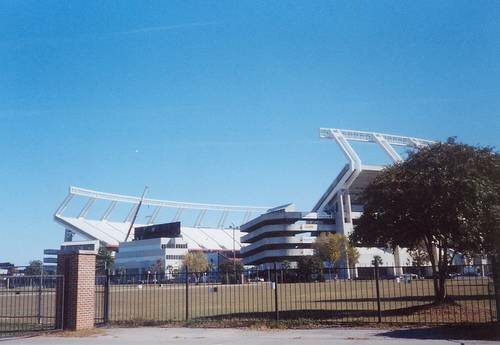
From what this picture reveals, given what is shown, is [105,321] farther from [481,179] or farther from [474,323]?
[481,179]

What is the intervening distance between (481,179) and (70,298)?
16.4m

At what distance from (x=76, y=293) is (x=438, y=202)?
1405cm

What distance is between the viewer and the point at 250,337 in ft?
53.2

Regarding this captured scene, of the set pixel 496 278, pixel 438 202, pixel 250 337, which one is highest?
pixel 438 202

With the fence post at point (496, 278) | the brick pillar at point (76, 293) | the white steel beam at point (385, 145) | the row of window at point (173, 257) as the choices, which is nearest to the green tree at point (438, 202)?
the fence post at point (496, 278)

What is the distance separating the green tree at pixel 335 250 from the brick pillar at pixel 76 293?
297 feet

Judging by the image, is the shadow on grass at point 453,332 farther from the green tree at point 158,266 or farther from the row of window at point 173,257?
the row of window at point 173,257

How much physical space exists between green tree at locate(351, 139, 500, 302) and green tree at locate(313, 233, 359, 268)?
84.9 meters

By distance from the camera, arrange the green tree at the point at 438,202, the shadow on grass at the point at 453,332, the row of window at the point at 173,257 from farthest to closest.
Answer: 1. the row of window at the point at 173,257
2. the green tree at the point at 438,202
3. the shadow on grass at the point at 453,332

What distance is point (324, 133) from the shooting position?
489ft

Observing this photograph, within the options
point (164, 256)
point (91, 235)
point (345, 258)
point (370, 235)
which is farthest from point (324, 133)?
point (370, 235)

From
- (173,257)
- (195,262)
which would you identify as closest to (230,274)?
(195,262)

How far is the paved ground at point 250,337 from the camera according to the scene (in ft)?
48.3

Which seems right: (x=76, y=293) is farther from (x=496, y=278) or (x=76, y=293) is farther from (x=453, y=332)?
(x=496, y=278)
